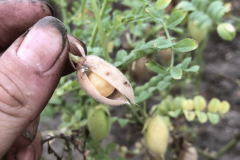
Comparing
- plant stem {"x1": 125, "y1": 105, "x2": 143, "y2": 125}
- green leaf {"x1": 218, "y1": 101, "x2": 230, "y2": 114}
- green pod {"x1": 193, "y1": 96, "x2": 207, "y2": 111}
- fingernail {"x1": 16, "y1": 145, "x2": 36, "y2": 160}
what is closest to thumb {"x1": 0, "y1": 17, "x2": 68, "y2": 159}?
fingernail {"x1": 16, "y1": 145, "x2": 36, "y2": 160}

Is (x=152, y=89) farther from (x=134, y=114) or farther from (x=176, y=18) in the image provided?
(x=176, y=18)

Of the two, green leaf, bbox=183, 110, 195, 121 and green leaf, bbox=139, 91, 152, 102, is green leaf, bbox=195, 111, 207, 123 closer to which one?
green leaf, bbox=183, 110, 195, 121

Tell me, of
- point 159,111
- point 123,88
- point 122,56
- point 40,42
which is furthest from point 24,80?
point 159,111

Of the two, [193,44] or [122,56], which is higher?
[193,44]

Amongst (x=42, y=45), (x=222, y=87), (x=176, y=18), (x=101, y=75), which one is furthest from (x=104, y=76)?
(x=222, y=87)

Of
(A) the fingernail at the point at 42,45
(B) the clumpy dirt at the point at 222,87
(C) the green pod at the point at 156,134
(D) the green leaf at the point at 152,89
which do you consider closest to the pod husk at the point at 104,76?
(A) the fingernail at the point at 42,45

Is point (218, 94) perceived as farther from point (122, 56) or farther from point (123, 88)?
point (123, 88)
